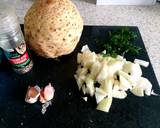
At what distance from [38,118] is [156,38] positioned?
19.8 inches

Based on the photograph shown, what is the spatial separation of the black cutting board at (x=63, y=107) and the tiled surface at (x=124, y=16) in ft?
0.74

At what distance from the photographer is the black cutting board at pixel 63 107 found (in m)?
0.56

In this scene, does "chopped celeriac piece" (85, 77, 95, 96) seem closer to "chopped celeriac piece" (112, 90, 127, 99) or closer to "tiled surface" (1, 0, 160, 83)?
"chopped celeriac piece" (112, 90, 127, 99)

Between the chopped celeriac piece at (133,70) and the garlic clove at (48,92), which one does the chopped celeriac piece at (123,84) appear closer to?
the chopped celeriac piece at (133,70)

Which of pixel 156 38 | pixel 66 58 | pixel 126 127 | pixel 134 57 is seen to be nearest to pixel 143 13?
pixel 156 38

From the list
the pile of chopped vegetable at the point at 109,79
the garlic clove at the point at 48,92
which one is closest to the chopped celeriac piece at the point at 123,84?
the pile of chopped vegetable at the point at 109,79

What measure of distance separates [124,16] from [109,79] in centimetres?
41

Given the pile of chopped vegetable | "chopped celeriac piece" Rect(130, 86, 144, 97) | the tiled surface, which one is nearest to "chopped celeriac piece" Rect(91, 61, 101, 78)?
the pile of chopped vegetable

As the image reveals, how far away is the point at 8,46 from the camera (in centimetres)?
Answer: 59

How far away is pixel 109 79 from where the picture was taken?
60 cm

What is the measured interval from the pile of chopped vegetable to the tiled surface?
224 millimetres

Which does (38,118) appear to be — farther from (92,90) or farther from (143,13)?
(143,13)

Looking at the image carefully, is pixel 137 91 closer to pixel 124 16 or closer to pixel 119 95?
pixel 119 95

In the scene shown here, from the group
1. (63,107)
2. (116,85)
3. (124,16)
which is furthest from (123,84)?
(124,16)
